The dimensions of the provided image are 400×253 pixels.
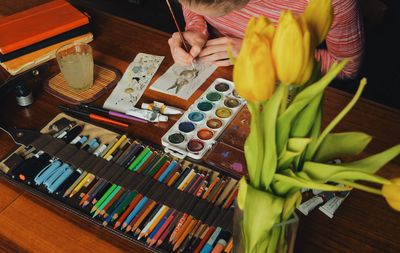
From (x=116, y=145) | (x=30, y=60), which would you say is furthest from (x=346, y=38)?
(x=30, y=60)

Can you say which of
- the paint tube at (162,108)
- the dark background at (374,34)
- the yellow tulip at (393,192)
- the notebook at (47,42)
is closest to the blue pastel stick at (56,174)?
the paint tube at (162,108)

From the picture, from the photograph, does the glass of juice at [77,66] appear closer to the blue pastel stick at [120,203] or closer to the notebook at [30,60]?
the notebook at [30,60]

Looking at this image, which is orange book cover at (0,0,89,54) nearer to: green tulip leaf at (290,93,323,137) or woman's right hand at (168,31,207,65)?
woman's right hand at (168,31,207,65)

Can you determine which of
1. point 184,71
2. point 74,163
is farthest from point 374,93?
point 74,163

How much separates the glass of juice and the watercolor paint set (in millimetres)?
305

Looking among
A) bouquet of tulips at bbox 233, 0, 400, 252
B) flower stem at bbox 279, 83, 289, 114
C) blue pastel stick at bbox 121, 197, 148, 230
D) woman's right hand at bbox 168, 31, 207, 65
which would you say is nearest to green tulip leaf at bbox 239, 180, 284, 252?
bouquet of tulips at bbox 233, 0, 400, 252

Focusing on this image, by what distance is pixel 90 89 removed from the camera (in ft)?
3.78

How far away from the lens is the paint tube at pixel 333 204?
81 centimetres

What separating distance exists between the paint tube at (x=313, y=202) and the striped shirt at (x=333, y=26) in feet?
1.28

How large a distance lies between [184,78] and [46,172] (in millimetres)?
444

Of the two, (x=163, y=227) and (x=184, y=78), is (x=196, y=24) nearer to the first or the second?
(x=184, y=78)

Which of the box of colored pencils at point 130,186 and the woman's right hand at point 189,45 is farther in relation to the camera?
the woman's right hand at point 189,45

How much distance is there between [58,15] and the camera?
1323 mm

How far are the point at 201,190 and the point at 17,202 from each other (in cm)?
38
